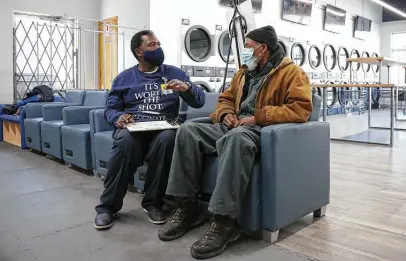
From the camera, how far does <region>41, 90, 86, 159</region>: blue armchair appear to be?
3.28m

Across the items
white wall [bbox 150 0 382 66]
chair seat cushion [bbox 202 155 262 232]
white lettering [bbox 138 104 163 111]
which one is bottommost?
chair seat cushion [bbox 202 155 262 232]

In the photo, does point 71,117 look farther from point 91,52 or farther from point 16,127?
point 91,52

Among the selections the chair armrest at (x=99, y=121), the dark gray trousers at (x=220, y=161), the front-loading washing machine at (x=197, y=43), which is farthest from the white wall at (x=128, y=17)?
the dark gray trousers at (x=220, y=161)

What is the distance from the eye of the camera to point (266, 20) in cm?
666

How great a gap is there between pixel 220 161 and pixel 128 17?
14.9ft

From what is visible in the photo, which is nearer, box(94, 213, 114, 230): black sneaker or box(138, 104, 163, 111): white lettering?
box(94, 213, 114, 230): black sneaker

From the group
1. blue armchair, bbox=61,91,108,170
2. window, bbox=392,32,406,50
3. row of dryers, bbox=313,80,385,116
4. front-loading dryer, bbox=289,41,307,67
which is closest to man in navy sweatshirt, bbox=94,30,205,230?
blue armchair, bbox=61,91,108,170

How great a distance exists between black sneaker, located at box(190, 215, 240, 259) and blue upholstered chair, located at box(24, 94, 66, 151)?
9.00 ft

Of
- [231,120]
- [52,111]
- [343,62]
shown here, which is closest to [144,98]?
[231,120]

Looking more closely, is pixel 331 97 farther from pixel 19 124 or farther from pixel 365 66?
pixel 19 124

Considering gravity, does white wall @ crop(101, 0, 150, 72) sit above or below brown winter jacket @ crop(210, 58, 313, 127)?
above

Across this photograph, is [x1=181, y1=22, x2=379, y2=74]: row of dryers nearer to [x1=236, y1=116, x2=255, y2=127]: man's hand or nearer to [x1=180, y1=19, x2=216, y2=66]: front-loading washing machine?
[x1=180, y1=19, x2=216, y2=66]: front-loading washing machine

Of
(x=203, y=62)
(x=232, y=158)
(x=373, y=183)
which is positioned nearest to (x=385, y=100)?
(x=203, y=62)

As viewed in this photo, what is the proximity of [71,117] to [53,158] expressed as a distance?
625mm
